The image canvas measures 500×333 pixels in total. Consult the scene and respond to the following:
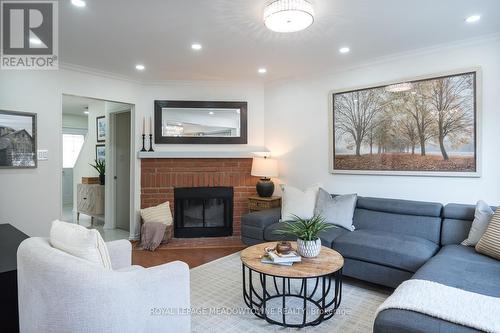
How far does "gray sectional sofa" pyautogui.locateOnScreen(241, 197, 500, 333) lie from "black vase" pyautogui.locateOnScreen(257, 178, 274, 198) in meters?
0.64

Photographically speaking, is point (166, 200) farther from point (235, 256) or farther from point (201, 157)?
point (235, 256)

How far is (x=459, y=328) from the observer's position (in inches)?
54.8

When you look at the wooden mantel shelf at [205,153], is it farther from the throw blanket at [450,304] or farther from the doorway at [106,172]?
the throw blanket at [450,304]

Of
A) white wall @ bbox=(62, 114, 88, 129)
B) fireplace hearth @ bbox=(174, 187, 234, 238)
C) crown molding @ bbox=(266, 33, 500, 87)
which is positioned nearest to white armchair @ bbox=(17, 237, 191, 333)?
fireplace hearth @ bbox=(174, 187, 234, 238)

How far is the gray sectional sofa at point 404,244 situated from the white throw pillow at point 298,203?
160mm

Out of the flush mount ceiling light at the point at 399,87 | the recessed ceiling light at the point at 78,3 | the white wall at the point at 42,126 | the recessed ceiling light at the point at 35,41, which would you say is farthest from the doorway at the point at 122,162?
the flush mount ceiling light at the point at 399,87

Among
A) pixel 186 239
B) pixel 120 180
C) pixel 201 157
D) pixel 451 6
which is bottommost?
pixel 186 239

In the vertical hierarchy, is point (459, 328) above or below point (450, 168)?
below

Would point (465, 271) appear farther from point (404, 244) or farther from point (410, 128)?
point (410, 128)

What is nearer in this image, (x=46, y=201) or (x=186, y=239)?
(x=46, y=201)

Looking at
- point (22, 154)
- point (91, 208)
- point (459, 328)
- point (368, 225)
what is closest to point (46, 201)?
point (22, 154)

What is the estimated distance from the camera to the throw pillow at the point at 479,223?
2568mm

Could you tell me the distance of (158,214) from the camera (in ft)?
14.3

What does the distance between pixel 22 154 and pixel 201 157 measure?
7.24 feet
